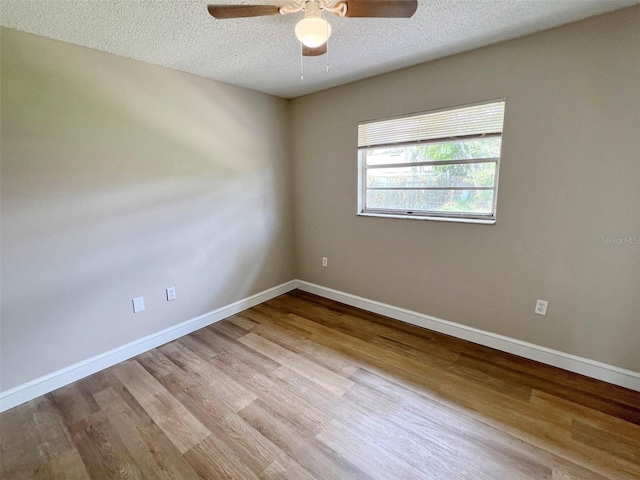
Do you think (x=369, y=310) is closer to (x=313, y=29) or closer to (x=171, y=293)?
(x=171, y=293)

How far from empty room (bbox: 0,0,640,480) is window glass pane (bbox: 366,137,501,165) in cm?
2

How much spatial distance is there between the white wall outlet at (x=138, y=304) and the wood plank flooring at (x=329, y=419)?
0.39 metres

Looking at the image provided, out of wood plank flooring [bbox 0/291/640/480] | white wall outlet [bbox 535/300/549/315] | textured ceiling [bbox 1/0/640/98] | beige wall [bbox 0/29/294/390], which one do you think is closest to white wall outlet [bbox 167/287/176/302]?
beige wall [bbox 0/29/294/390]

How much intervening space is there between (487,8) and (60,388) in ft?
12.3

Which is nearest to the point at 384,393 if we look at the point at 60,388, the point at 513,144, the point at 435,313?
the point at 435,313

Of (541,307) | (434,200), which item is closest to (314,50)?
(434,200)

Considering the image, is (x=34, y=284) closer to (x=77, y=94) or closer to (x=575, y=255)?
(x=77, y=94)

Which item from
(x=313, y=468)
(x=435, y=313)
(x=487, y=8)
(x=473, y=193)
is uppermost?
(x=487, y=8)

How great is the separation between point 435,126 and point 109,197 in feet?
8.92

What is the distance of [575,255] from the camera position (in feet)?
6.53

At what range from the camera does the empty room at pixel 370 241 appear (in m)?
1.57

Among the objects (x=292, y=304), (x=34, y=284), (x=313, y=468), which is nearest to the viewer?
(x=313, y=468)

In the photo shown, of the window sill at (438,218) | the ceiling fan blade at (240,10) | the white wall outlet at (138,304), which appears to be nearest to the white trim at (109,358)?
the white wall outlet at (138,304)

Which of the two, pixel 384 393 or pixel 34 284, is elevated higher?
pixel 34 284
